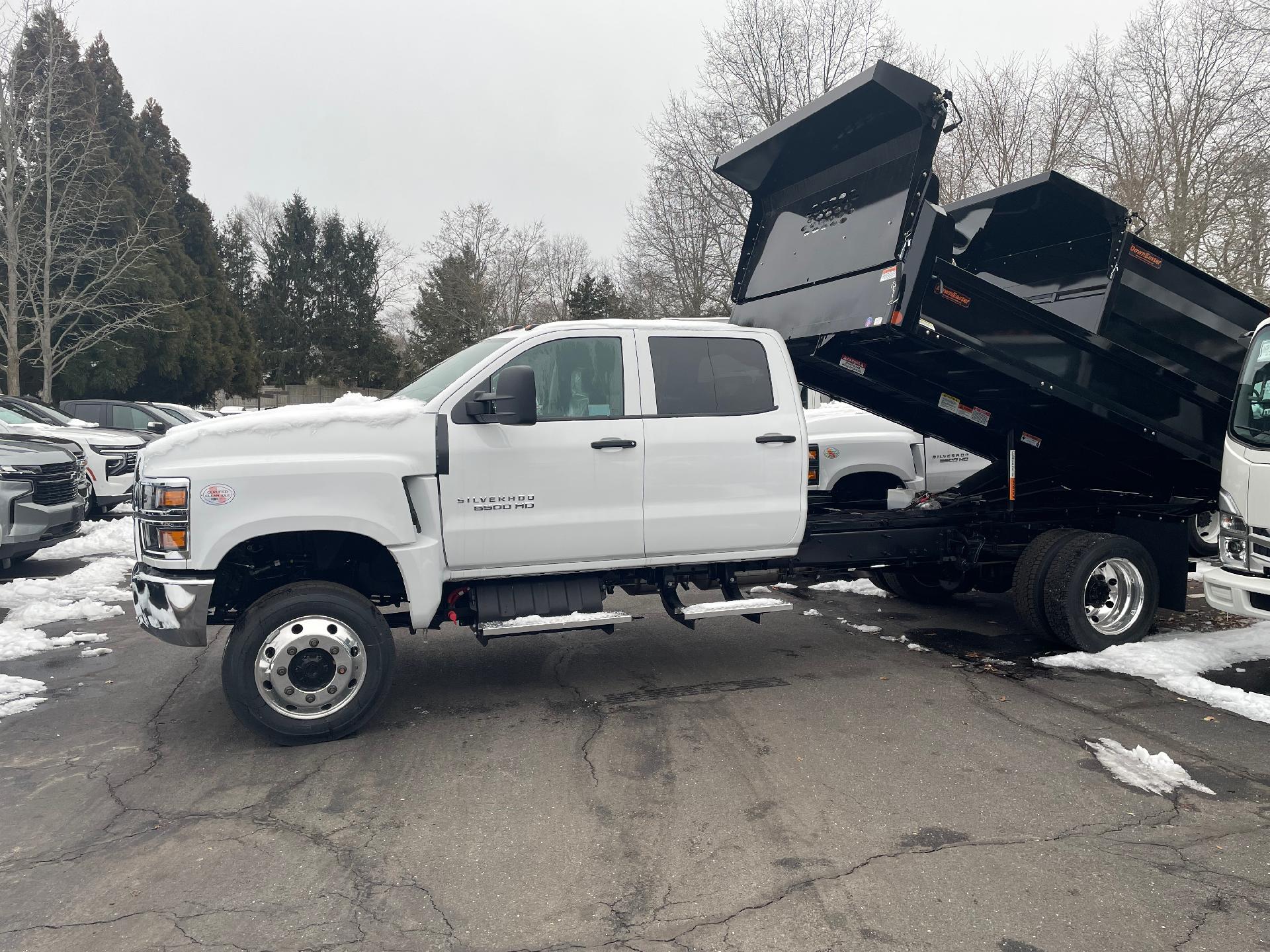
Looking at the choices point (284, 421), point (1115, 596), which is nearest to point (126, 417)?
point (284, 421)

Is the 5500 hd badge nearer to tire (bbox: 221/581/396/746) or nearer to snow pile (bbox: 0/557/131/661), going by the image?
tire (bbox: 221/581/396/746)

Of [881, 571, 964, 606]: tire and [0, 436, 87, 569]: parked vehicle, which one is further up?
[0, 436, 87, 569]: parked vehicle

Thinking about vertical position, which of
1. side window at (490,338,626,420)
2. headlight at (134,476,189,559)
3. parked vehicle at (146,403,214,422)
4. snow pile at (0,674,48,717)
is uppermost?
parked vehicle at (146,403,214,422)

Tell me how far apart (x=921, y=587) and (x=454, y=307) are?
36.9 metres

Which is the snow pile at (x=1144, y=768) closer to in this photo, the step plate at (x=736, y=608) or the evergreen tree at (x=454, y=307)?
the step plate at (x=736, y=608)

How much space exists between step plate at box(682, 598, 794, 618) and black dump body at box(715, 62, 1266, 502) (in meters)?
1.83

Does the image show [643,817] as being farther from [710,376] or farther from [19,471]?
[19,471]

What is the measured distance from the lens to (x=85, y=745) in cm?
480

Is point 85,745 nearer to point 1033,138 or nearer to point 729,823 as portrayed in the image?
point 729,823

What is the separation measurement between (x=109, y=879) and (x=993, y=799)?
3.71 m

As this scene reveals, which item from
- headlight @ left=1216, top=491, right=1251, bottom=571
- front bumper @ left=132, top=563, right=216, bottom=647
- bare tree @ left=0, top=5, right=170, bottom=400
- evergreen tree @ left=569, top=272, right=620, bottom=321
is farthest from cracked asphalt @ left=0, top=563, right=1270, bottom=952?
evergreen tree @ left=569, top=272, right=620, bottom=321

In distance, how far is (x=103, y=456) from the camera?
13188 mm

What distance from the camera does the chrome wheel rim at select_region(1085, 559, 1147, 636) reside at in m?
6.39

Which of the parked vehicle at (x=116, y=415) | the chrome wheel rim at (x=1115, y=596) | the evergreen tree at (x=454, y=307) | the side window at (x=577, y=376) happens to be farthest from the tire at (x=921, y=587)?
the evergreen tree at (x=454, y=307)
